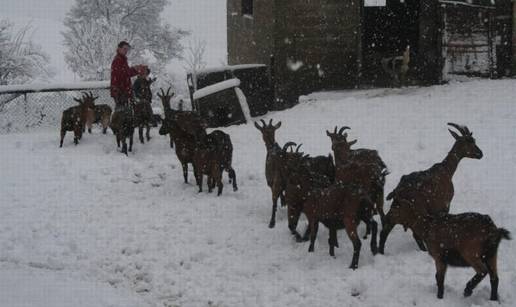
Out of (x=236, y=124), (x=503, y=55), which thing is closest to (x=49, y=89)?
(x=236, y=124)

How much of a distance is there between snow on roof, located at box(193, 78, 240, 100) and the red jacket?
9.06ft

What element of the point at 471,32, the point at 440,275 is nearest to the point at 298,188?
the point at 440,275

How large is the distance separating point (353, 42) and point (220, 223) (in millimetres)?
11020

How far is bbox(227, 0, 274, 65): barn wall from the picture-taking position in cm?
1911

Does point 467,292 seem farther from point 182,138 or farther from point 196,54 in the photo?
point 196,54

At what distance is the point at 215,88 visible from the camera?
17.1 m

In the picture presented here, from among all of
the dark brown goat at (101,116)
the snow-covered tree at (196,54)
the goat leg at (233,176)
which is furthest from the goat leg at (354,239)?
the snow-covered tree at (196,54)

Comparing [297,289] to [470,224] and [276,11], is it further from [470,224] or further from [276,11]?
[276,11]

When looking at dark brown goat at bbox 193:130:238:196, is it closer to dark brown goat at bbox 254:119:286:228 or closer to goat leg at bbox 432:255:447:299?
dark brown goat at bbox 254:119:286:228

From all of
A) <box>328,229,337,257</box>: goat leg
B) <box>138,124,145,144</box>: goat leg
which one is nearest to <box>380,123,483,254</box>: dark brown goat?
<box>328,229,337,257</box>: goat leg

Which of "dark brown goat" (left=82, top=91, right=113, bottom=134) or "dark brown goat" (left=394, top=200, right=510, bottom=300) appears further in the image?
"dark brown goat" (left=82, top=91, right=113, bottom=134)

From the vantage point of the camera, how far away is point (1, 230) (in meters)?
9.01

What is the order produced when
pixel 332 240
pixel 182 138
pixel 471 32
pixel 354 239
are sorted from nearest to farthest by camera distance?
pixel 354 239 < pixel 332 240 < pixel 182 138 < pixel 471 32

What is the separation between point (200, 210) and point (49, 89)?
28.6 feet
